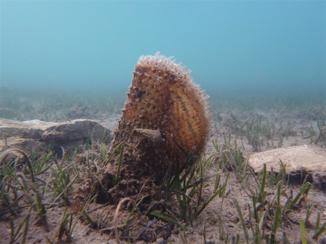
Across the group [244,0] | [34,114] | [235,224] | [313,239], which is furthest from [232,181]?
[244,0]

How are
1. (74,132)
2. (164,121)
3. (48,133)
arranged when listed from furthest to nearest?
1. (74,132)
2. (48,133)
3. (164,121)

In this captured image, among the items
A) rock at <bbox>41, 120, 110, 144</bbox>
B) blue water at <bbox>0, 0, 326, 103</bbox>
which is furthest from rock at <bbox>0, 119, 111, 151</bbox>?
blue water at <bbox>0, 0, 326, 103</bbox>

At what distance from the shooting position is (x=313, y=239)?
2.67 meters

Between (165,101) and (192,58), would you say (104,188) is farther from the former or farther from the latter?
(192,58)

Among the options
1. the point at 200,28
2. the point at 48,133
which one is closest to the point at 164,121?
the point at 48,133

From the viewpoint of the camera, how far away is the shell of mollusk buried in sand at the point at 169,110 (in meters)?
2.98

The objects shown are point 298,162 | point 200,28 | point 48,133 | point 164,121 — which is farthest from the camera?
point 200,28

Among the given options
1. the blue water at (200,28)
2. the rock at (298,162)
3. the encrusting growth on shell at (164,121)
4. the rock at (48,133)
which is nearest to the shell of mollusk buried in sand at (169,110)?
the encrusting growth on shell at (164,121)

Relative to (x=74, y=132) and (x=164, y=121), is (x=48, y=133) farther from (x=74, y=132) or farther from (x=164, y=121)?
(x=164, y=121)

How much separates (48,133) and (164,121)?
11.4ft

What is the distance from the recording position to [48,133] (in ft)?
19.0

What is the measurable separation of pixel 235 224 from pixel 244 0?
171730mm

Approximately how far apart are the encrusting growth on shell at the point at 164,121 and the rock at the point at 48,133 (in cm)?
276

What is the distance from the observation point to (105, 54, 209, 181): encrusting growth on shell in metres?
2.98
